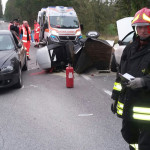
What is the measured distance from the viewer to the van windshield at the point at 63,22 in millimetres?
15562

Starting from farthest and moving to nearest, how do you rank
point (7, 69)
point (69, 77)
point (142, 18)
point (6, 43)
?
point (6, 43)
point (69, 77)
point (7, 69)
point (142, 18)

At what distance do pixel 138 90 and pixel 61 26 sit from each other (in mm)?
13336

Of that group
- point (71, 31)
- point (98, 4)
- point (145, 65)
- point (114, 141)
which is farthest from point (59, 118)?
point (98, 4)

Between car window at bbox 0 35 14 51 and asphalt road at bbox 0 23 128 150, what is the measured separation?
1.20 m

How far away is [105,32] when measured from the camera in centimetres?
2670

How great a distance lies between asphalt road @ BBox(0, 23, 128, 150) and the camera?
4.18 m

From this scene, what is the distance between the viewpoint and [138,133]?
2758 mm

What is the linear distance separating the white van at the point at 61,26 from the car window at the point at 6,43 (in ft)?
19.2

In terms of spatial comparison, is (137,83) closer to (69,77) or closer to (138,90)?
(138,90)

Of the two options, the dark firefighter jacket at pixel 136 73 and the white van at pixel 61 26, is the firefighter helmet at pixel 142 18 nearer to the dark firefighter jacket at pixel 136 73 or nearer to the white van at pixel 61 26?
the dark firefighter jacket at pixel 136 73

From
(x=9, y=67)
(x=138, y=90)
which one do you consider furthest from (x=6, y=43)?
(x=138, y=90)

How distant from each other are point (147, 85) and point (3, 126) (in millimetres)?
3253

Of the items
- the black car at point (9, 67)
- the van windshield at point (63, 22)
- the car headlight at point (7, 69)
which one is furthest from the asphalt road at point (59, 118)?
the van windshield at point (63, 22)

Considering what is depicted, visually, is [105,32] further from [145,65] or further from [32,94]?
[145,65]
